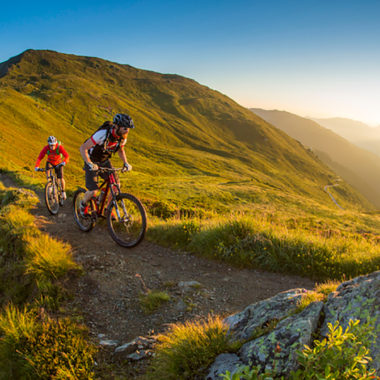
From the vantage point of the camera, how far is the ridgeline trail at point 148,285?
14.5ft

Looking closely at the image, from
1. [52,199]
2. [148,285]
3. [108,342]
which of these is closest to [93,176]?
[148,285]

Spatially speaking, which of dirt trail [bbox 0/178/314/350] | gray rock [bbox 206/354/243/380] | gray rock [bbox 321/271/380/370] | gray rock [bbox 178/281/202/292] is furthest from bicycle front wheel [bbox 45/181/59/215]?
Result: gray rock [bbox 321/271/380/370]

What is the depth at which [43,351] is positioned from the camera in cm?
329

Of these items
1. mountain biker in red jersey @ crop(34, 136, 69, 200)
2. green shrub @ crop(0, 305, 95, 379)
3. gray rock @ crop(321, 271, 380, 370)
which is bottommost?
green shrub @ crop(0, 305, 95, 379)

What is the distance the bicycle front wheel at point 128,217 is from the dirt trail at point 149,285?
0.33 m

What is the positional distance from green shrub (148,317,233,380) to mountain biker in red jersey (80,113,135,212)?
470 cm

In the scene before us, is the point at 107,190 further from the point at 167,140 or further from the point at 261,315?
the point at 167,140

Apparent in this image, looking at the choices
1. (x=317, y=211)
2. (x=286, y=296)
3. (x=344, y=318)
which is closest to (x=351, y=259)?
(x=286, y=296)

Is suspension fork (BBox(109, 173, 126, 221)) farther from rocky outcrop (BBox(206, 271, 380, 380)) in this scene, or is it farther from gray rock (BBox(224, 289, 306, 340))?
rocky outcrop (BBox(206, 271, 380, 380))

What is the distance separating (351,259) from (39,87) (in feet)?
511

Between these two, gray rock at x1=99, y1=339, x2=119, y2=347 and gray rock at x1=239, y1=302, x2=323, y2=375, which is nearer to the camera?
gray rock at x1=239, y1=302, x2=323, y2=375

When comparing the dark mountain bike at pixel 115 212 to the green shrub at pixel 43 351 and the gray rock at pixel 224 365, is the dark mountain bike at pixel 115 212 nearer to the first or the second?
the green shrub at pixel 43 351

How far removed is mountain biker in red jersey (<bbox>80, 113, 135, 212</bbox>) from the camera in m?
6.54

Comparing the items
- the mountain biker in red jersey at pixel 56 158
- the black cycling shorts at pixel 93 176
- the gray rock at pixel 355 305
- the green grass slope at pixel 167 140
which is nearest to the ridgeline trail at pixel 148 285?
the black cycling shorts at pixel 93 176
